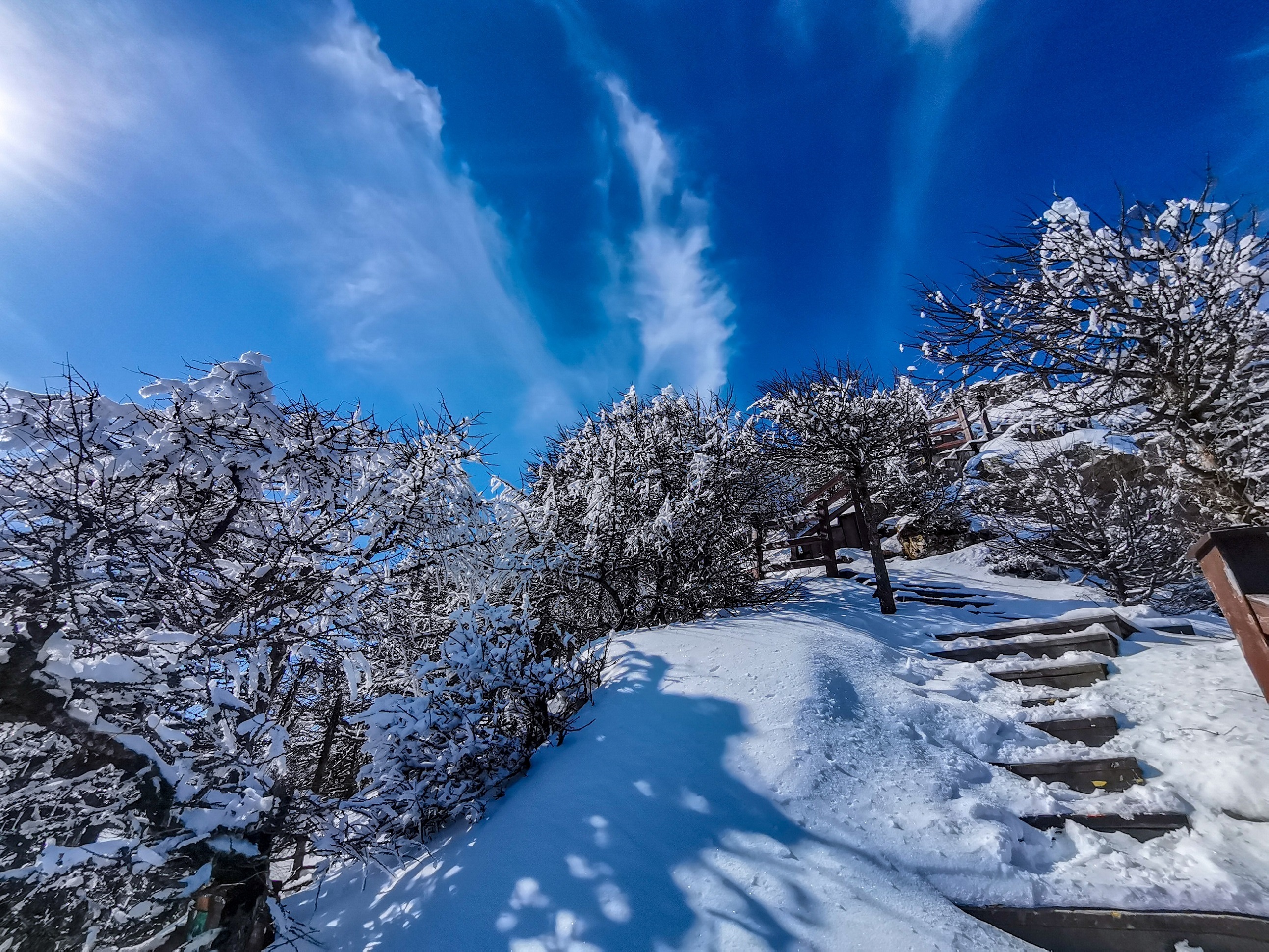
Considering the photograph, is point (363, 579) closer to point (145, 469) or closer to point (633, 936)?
point (145, 469)

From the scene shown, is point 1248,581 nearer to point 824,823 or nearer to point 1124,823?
point 1124,823

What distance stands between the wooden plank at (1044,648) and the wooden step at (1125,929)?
3206 millimetres

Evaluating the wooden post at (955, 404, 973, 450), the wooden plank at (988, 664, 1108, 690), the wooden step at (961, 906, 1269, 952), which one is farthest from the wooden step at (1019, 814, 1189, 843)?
the wooden post at (955, 404, 973, 450)

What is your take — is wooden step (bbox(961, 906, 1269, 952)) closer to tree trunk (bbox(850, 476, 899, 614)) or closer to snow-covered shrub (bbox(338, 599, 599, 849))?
snow-covered shrub (bbox(338, 599, 599, 849))

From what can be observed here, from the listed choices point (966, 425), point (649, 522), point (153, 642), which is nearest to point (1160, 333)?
point (649, 522)

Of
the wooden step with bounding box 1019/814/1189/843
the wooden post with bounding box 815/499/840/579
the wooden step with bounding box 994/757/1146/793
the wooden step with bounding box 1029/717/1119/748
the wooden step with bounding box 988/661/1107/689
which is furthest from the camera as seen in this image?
the wooden post with bounding box 815/499/840/579

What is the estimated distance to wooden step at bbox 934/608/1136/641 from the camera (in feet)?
16.8

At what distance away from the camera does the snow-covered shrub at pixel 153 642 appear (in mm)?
2162

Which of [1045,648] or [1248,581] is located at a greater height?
[1248,581]

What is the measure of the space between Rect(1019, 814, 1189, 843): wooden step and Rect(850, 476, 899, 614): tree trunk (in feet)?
16.7

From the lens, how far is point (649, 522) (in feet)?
26.4

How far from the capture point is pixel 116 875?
7.11ft

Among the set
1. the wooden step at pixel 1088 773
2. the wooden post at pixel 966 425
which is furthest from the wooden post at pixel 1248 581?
the wooden post at pixel 966 425

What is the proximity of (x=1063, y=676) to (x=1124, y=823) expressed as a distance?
2.16 meters
